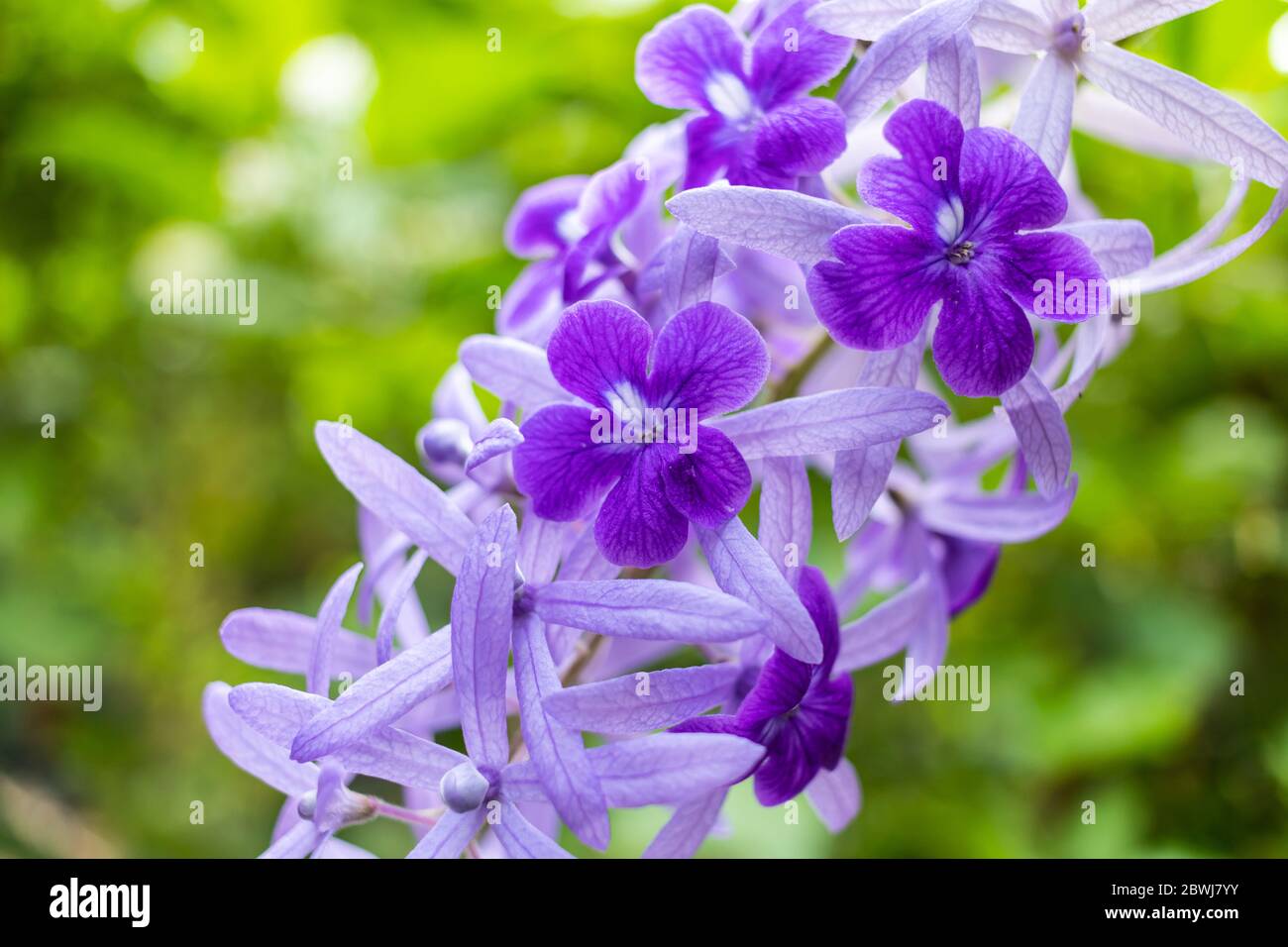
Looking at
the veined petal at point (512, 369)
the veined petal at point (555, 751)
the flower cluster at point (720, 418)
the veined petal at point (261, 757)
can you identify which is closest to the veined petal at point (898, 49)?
the flower cluster at point (720, 418)

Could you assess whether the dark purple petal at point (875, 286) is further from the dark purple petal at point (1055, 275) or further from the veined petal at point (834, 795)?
the veined petal at point (834, 795)

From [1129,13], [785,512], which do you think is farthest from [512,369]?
[1129,13]

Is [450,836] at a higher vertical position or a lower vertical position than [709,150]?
lower

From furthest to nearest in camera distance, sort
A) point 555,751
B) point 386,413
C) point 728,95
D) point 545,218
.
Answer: point 386,413 → point 545,218 → point 728,95 → point 555,751

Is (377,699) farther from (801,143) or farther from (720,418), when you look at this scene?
(801,143)

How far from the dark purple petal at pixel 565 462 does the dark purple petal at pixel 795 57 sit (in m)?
0.22

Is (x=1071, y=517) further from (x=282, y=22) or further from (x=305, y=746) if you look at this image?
(x=282, y=22)

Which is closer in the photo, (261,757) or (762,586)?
(762,586)

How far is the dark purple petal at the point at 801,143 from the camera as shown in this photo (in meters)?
0.57

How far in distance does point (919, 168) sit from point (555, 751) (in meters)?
0.34

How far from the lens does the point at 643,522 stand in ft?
1.80

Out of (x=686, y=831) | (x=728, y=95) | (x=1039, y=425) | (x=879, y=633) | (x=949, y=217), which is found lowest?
(x=686, y=831)
